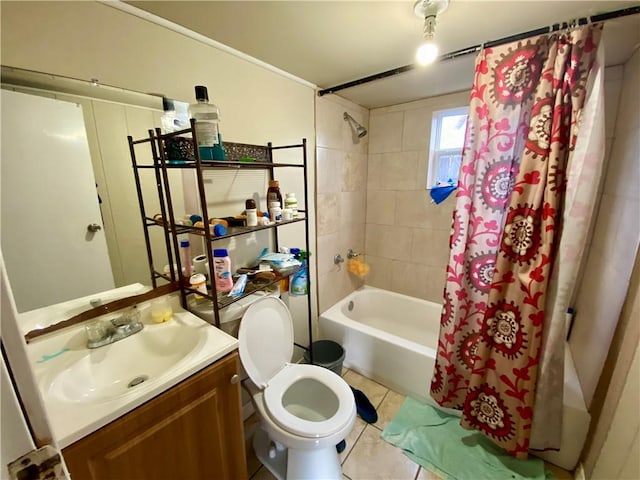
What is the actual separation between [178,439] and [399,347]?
53.4 inches

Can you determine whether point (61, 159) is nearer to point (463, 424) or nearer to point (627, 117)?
point (463, 424)

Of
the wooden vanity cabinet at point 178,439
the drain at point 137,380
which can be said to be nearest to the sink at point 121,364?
the drain at point 137,380

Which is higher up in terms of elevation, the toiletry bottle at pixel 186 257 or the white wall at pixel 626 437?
the toiletry bottle at pixel 186 257

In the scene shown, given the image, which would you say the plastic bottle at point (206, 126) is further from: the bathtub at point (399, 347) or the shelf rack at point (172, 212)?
the bathtub at point (399, 347)

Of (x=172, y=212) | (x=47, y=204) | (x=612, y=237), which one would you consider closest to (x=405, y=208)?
(x=612, y=237)

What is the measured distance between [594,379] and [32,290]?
7.86 feet

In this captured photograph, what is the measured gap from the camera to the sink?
0.85 m

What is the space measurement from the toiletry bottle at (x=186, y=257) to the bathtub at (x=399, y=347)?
3.90ft

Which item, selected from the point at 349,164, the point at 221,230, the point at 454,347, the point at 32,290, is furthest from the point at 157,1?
the point at 454,347

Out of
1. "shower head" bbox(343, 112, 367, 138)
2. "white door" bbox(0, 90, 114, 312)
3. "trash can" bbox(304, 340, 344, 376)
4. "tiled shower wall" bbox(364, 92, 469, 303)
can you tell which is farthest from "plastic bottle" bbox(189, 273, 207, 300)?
"tiled shower wall" bbox(364, 92, 469, 303)

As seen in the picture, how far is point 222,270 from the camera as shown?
1.18 m

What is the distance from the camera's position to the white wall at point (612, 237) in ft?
3.87

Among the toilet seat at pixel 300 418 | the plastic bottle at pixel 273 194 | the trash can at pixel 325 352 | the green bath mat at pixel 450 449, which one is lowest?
the green bath mat at pixel 450 449

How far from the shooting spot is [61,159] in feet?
3.02
